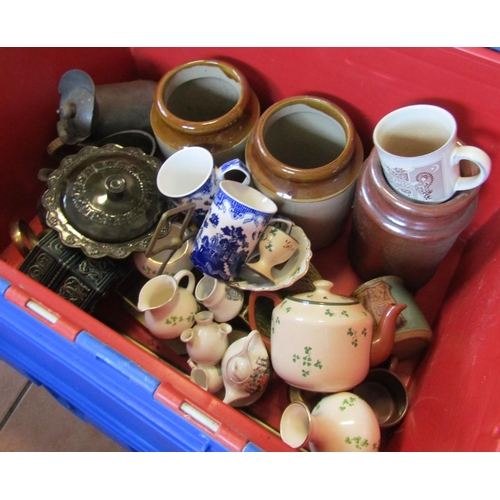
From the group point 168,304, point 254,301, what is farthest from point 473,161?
point 168,304

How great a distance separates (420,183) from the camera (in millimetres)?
637

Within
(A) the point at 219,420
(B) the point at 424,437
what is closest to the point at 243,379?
(A) the point at 219,420

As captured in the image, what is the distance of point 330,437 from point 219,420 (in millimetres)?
159

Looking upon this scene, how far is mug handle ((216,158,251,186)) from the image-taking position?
29.5 inches

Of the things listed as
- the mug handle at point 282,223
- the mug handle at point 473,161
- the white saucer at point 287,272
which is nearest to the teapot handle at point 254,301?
the white saucer at point 287,272

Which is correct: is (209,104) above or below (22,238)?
above

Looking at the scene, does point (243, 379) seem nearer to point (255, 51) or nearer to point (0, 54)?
point (255, 51)

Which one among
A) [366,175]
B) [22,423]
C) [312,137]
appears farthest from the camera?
[22,423]

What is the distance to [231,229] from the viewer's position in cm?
72

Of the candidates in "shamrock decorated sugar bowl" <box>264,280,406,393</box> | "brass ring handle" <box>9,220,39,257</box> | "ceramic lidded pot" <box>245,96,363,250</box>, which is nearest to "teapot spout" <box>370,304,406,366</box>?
"shamrock decorated sugar bowl" <box>264,280,406,393</box>

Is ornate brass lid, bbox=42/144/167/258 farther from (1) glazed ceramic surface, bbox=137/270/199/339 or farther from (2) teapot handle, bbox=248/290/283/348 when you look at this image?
(2) teapot handle, bbox=248/290/283/348

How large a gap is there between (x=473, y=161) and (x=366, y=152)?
32 centimetres

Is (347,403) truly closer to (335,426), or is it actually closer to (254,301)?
(335,426)

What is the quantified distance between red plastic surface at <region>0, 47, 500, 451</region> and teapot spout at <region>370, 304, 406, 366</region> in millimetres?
92
